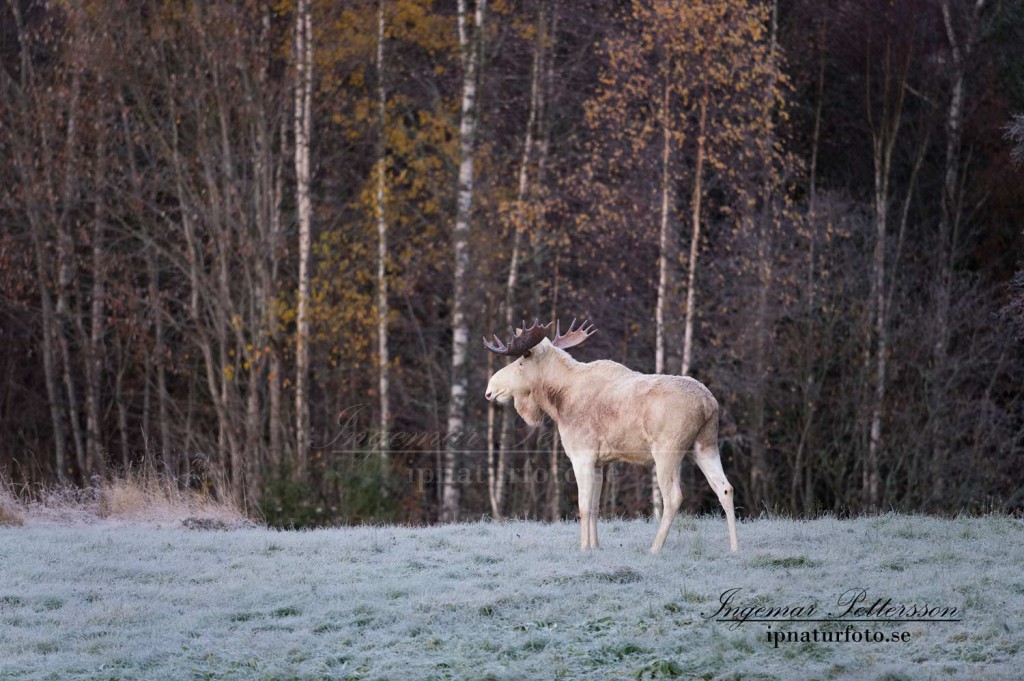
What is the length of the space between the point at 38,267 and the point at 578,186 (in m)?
10.4

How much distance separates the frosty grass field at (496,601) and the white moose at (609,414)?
23.8 inches

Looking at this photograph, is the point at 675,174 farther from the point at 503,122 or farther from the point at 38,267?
the point at 38,267

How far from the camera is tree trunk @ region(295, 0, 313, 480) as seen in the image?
905 inches

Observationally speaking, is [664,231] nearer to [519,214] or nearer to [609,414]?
[519,214]

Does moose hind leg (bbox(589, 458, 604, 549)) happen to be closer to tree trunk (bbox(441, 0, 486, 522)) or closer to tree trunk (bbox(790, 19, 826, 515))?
tree trunk (bbox(441, 0, 486, 522))

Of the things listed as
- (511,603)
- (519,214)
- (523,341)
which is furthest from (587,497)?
(519,214)

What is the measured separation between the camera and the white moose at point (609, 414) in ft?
38.7

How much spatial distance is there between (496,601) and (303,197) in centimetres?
1417

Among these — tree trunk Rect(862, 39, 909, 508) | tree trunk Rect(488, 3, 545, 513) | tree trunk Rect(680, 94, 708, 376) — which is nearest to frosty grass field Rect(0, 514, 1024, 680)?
tree trunk Rect(680, 94, 708, 376)

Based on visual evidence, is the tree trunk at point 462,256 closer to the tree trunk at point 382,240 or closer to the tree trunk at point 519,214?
the tree trunk at point 382,240

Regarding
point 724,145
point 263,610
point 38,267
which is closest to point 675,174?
point 724,145

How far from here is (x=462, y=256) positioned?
21.7m

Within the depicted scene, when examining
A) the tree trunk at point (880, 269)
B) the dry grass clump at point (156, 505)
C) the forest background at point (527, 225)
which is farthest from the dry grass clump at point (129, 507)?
the tree trunk at point (880, 269)

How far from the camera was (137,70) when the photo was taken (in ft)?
83.5
